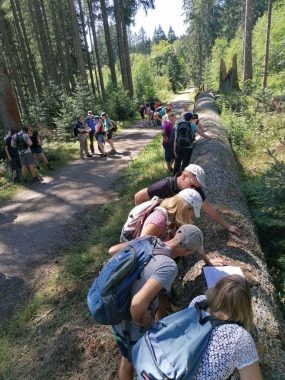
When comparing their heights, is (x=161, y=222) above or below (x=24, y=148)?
above

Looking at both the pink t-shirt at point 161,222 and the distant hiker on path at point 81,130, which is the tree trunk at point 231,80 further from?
the pink t-shirt at point 161,222

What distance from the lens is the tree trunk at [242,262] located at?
129 inches

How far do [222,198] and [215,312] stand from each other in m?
4.34

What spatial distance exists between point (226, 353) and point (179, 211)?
1.53 meters

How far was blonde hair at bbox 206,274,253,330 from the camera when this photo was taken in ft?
7.32

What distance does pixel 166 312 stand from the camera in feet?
11.5

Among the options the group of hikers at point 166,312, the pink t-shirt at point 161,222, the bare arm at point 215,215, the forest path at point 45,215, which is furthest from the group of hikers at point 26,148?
the pink t-shirt at point 161,222

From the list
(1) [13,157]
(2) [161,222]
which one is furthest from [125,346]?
(1) [13,157]

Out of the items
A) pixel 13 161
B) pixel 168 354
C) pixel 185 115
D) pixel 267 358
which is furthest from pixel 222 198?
pixel 13 161

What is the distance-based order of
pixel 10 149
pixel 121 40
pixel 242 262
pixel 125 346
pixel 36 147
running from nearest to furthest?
pixel 125 346 < pixel 242 262 < pixel 10 149 < pixel 36 147 < pixel 121 40

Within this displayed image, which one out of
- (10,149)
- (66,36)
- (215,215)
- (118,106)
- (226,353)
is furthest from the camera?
(66,36)

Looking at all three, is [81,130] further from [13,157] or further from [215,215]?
[215,215]

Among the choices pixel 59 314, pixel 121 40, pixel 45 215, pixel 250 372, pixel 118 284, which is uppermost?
pixel 121 40

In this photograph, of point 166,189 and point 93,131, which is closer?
point 166,189
